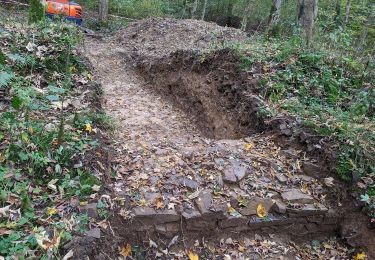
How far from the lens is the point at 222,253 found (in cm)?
379

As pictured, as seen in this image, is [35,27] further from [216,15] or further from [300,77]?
[216,15]

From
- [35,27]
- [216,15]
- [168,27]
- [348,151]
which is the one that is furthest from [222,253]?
[216,15]

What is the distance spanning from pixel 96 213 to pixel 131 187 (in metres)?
0.69

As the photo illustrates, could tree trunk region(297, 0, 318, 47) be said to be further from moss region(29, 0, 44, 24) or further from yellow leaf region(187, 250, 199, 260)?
moss region(29, 0, 44, 24)

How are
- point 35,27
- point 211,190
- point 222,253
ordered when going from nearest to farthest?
point 222,253
point 211,190
point 35,27

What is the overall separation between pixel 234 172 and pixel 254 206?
54 centimetres

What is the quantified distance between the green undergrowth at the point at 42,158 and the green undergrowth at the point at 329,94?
321 cm

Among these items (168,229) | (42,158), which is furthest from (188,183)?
(42,158)

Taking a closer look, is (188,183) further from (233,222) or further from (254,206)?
(254,206)

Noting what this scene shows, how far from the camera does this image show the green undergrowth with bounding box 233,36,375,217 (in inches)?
180

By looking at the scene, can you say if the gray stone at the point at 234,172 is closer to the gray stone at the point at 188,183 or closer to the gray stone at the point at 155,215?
the gray stone at the point at 188,183

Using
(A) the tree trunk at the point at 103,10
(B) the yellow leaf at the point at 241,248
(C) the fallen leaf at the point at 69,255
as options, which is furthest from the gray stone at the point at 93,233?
(A) the tree trunk at the point at 103,10

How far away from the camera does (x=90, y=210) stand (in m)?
3.27

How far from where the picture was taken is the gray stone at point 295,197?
169 inches
